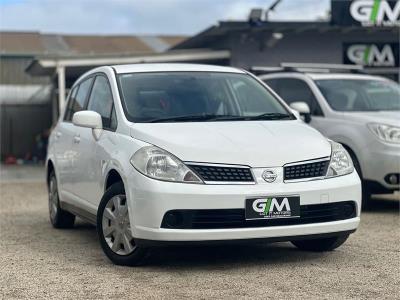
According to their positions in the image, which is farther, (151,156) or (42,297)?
(151,156)

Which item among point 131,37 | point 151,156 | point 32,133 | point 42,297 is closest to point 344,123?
point 151,156

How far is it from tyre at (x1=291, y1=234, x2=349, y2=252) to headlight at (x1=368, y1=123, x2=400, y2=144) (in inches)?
105

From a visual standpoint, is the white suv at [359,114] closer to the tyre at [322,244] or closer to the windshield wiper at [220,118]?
the windshield wiper at [220,118]

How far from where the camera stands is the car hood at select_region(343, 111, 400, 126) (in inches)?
329

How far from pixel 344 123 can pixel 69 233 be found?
357 cm

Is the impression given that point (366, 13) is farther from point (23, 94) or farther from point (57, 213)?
point (23, 94)

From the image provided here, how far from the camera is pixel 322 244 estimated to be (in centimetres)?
591

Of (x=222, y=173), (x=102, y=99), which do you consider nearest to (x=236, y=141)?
(x=222, y=173)

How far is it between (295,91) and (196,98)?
3.82m

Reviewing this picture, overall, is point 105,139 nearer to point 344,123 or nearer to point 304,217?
point 304,217

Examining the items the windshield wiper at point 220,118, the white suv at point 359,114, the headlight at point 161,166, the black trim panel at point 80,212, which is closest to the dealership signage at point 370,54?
the white suv at point 359,114

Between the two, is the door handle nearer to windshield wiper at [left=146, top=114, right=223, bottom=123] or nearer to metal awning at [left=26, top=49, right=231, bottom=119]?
windshield wiper at [left=146, top=114, right=223, bottom=123]

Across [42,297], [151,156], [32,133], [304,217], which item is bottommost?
[32,133]

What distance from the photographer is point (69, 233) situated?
293 inches
